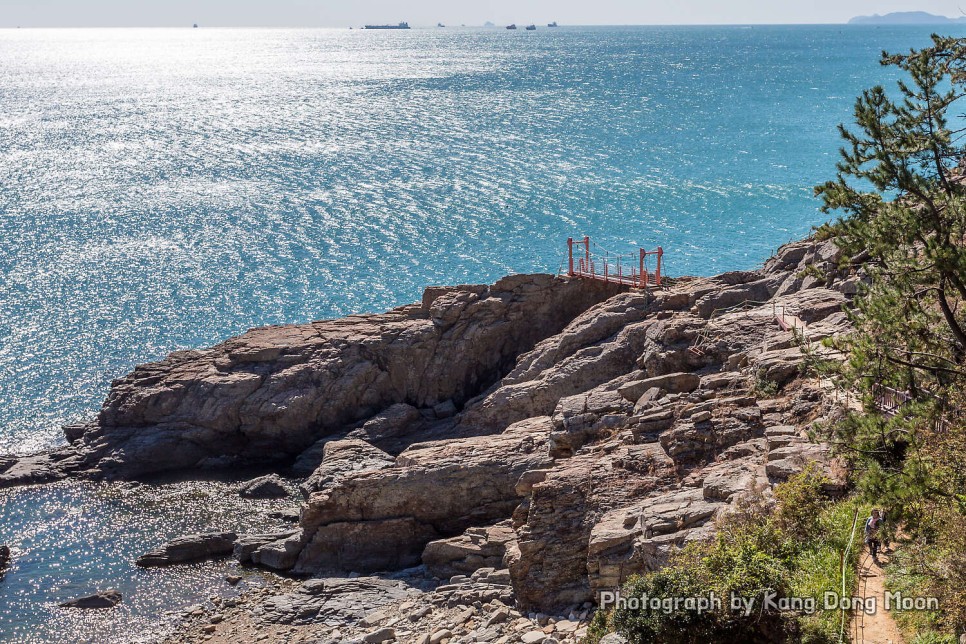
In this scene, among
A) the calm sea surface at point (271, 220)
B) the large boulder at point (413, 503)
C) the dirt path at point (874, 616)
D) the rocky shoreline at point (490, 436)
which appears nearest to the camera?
the dirt path at point (874, 616)

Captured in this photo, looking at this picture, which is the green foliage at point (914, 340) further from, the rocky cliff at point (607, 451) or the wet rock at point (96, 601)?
the wet rock at point (96, 601)

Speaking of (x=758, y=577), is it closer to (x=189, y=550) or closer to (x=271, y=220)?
(x=189, y=550)

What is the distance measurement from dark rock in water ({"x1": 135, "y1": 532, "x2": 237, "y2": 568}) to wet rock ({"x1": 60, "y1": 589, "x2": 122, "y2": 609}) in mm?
2327

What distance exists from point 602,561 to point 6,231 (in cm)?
6646

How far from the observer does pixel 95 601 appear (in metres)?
30.5

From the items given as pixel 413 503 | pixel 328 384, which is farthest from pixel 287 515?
pixel 413 503

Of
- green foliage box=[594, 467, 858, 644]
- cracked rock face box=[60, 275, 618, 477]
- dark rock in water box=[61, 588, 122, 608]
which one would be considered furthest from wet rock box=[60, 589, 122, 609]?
green foliage box=[594, 467, 858, 644]

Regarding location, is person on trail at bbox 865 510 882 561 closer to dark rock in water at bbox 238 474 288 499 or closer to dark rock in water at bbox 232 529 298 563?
dark rock in water at bbox 232 529 298 563

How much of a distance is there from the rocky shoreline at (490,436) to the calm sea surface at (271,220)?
13.1 feet

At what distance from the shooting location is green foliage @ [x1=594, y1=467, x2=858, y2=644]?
1562 cm

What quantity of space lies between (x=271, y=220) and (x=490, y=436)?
46331mm

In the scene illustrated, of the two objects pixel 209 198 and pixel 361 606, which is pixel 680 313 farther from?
pixel 209 198

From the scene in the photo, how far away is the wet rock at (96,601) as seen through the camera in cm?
3050

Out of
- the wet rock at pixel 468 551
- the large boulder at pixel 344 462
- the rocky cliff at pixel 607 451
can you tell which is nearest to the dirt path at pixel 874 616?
the rocky cliff at pixel 607 451
